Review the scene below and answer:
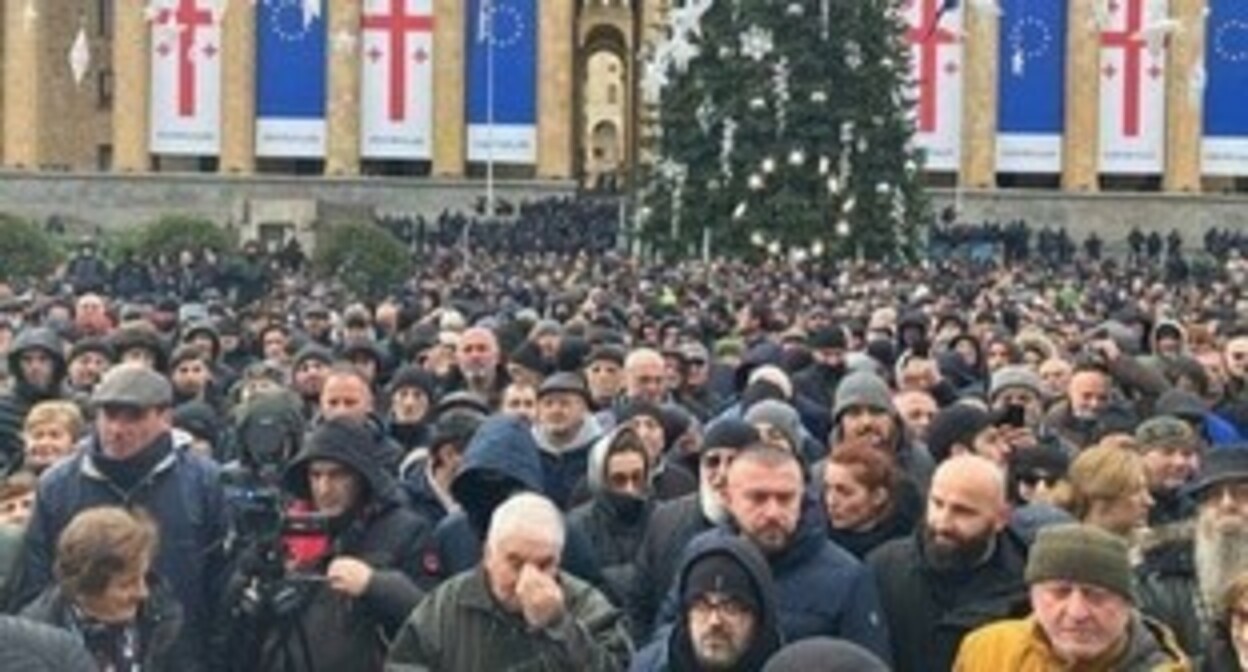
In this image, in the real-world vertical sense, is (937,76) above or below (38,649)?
above

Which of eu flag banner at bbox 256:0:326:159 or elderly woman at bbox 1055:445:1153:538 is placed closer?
elderly woman at bbox 1055:445:1153:538

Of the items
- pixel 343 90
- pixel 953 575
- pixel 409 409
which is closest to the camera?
pixel 953 575

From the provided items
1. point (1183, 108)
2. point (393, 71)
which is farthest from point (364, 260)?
point (1183, 108)

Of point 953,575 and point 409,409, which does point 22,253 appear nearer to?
point 409,409

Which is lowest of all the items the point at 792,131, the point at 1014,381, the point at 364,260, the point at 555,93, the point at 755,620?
the point at 755,620

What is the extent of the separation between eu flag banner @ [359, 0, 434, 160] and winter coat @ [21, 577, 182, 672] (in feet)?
158

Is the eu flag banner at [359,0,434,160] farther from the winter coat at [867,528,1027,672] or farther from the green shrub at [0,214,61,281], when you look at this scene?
the winter coat at [867,528,1027,672]

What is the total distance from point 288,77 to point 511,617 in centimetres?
4925

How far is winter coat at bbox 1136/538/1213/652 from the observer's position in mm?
8148

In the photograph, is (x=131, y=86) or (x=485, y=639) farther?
(x=131, y=86)

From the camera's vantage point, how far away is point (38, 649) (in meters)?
6.08

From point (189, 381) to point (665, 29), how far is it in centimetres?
2997

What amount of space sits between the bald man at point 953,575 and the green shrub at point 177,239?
1178 inches

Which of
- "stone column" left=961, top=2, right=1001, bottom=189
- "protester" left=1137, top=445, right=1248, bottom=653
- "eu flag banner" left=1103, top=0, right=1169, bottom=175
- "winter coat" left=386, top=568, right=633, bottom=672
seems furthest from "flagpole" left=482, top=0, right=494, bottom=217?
"winter coat" left=386, top=568, right=633, bottom=672
